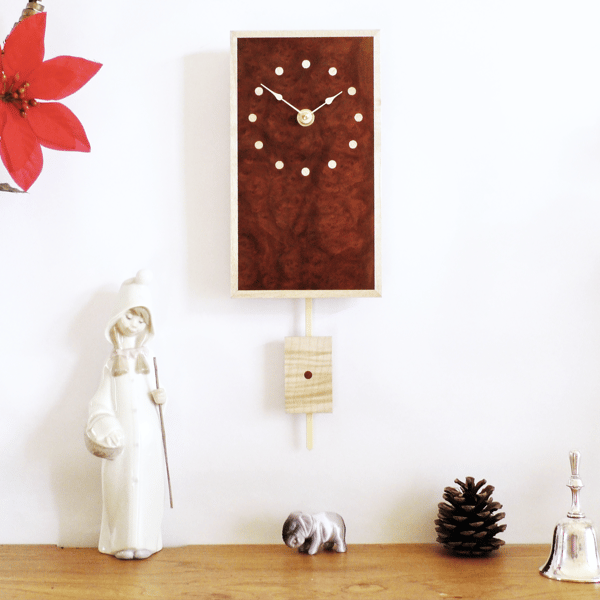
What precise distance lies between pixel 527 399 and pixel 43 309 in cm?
78

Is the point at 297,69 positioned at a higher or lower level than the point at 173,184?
higher

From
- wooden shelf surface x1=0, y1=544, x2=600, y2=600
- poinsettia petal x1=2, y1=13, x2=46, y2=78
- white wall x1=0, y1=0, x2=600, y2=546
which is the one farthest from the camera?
white wall x1=0, y1=0, x2=600, y2=546

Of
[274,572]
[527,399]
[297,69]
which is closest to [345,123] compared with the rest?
[297,69]

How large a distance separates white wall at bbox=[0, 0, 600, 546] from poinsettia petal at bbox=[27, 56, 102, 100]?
0.28 feet

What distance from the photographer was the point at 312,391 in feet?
3.17

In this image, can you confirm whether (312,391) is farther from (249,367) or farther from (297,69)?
(297,69)

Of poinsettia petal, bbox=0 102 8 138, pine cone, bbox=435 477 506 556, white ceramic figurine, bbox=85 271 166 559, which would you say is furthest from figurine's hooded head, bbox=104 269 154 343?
pine cone, bbox=435 477 506 556

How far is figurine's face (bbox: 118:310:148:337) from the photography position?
0.91m

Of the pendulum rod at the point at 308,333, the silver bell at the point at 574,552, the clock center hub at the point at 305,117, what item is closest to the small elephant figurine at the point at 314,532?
the pendulum rod at the point at 308,333

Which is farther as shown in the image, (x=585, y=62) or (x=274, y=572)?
(x=585, y=62)

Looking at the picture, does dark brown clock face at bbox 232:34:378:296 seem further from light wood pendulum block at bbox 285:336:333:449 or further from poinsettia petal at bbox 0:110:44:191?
poinsettia petal at bbox 0:110:44:191

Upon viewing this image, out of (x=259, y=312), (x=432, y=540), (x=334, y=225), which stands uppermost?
(x=334, y=225)

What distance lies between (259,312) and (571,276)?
1.64ft

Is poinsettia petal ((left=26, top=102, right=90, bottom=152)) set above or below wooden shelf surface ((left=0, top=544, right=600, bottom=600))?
above
